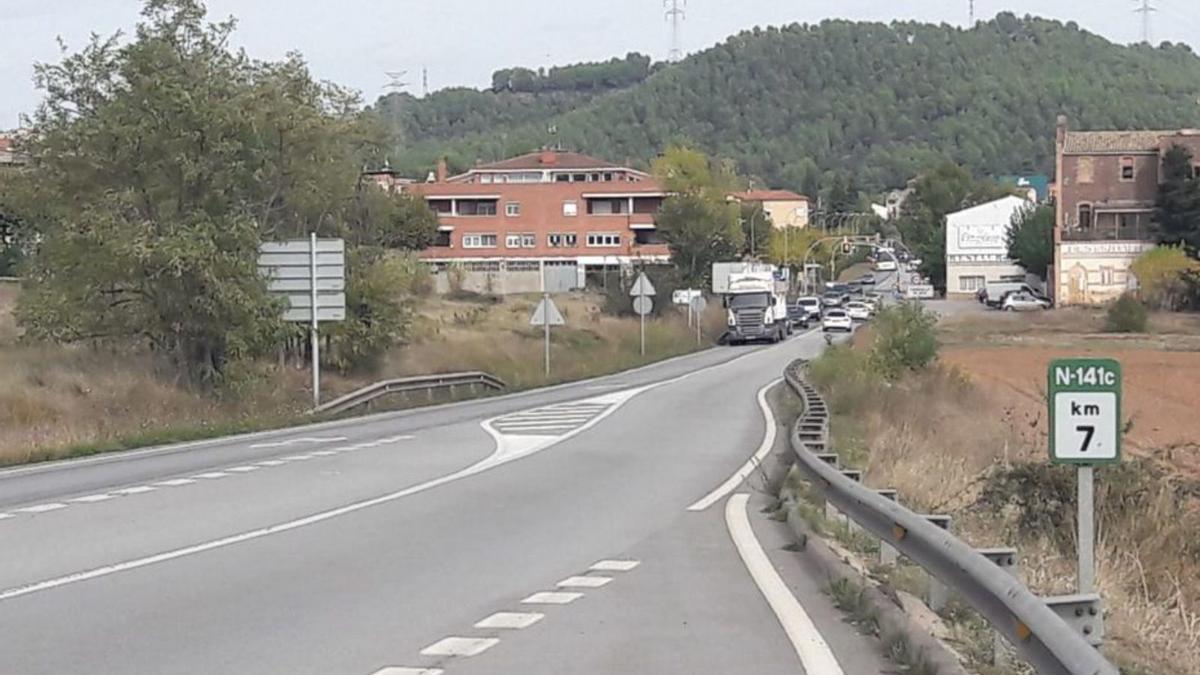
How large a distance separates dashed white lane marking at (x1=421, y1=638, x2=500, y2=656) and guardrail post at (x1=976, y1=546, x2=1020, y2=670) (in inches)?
110

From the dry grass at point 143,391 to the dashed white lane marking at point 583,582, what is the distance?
14379mm

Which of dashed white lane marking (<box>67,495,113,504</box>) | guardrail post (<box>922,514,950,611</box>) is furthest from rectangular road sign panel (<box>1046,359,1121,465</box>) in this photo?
dashed white lane marking (<box>67,495,113,504</box>)

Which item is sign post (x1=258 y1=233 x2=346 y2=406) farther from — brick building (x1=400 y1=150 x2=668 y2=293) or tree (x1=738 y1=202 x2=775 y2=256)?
brick building (x1=400 y1=150 x2=668 y2=293)

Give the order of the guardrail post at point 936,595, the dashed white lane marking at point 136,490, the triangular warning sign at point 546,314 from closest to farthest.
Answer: the guardrail post at point 936,595 → the dashed white lane marking at point 136,490 → the triangular warning sign at point 546,314

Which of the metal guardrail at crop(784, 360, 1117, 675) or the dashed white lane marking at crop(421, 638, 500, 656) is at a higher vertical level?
the metal guardrail at crop(784, 360, 1117, 675)

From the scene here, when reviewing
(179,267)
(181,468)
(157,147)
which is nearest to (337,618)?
(181,468)

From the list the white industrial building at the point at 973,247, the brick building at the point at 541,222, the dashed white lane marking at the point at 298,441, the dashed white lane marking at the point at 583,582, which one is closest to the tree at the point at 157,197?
the dashed white lane marking at the point at 298,441

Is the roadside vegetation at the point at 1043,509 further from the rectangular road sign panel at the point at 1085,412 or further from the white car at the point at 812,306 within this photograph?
the white car at the point at 812,306

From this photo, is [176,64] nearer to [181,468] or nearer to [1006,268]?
[181,468]

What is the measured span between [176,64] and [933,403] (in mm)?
17237

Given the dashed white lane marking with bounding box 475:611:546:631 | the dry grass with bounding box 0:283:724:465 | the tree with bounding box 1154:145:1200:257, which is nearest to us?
the dashed white lane marking with bounding box 475:611:546:631

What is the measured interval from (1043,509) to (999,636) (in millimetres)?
8043

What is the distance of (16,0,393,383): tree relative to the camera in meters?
33.8

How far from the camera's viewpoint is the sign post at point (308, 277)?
36844 millimetres
